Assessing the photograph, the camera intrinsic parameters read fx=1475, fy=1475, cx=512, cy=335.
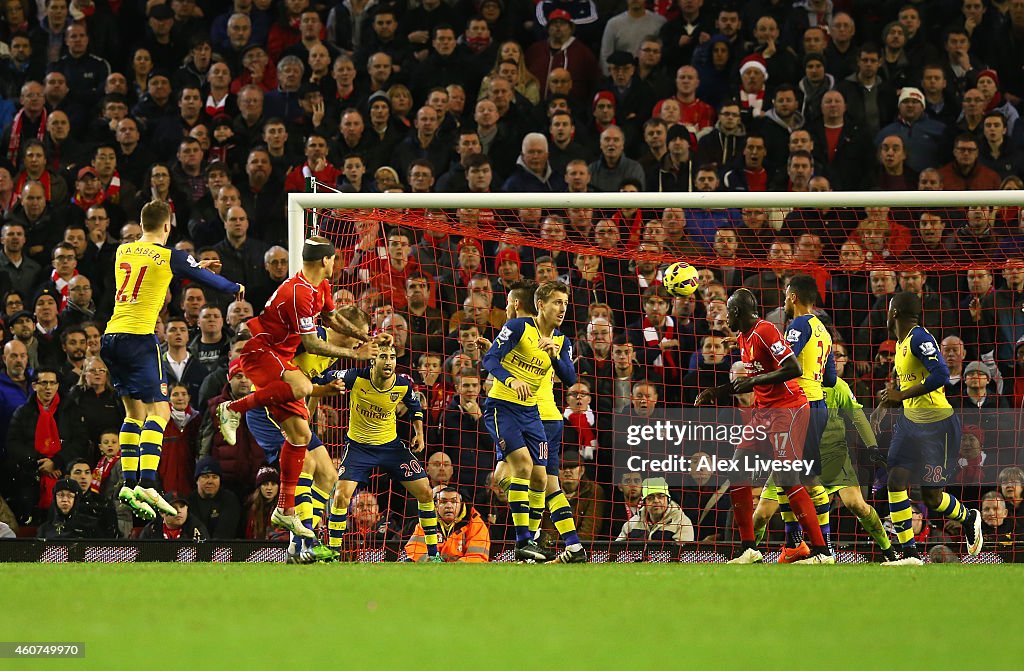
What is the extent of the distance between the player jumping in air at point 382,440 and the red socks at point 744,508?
241cm

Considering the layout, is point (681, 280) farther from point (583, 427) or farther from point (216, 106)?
point (216, 106)

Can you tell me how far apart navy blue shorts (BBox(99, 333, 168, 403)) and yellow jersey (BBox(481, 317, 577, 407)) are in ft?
8.24

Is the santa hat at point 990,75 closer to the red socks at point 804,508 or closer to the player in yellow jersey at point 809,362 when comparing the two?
the player in yellow jersey at point 809,362

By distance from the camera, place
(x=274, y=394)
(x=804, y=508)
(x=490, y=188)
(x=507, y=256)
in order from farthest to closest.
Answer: (x=490, y=188) < (x=507, y=256) < (x=804, y=508) < (x=274, y=394)

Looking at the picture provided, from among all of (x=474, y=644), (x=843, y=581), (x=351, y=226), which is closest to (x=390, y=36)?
(x=351, y=226)

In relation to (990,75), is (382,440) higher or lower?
lower

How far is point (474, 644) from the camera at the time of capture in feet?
18.3

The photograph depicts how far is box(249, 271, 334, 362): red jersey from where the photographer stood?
32.4ft

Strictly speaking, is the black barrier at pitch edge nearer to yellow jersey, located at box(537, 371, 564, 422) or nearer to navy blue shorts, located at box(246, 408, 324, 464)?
navy blue shorts, located at box(246, 408, 324, 464)

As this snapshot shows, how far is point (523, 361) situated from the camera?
11.5m

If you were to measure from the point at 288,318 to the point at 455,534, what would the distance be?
3.31m

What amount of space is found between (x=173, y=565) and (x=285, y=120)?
299 inches

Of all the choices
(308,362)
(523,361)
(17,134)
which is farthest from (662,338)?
(17,134)

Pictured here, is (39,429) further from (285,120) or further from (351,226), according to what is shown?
(285,120)
